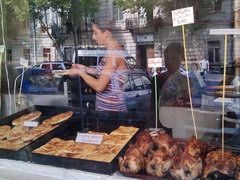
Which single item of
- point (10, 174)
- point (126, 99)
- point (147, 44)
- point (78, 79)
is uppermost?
point (147, 44)

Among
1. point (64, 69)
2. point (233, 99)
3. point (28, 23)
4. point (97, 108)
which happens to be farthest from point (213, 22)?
point (28, 23)

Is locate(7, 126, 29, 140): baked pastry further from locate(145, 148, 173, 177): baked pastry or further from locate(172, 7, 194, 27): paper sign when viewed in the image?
locate(172, 7, 194, 27): paper sign

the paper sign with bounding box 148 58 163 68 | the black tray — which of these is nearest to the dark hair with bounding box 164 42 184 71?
the paper sign with bounding box 148 58 163 68

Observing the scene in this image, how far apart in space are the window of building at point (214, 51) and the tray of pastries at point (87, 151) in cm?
82

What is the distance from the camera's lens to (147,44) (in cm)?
220

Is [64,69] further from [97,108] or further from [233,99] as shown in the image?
[233,99]

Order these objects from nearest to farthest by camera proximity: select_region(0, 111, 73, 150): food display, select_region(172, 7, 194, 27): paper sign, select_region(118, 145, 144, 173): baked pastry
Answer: select_region(118, 145, 144, 173): baked pastry, select_region(172, 7, 194, 27): paper sign, select_region(0, 111, 73, 150): food display

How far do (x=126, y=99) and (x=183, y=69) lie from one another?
0.62 meters

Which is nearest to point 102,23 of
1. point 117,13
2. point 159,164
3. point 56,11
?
point 117,13

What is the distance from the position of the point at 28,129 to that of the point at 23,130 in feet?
0.13

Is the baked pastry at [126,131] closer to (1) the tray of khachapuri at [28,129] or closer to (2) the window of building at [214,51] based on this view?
(1) the tray of khachapuri at [28,129]

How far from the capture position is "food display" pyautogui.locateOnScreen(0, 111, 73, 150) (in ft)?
6.70

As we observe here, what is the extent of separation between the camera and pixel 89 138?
76.9 inches

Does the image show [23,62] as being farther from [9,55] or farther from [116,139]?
A: [116,139]
